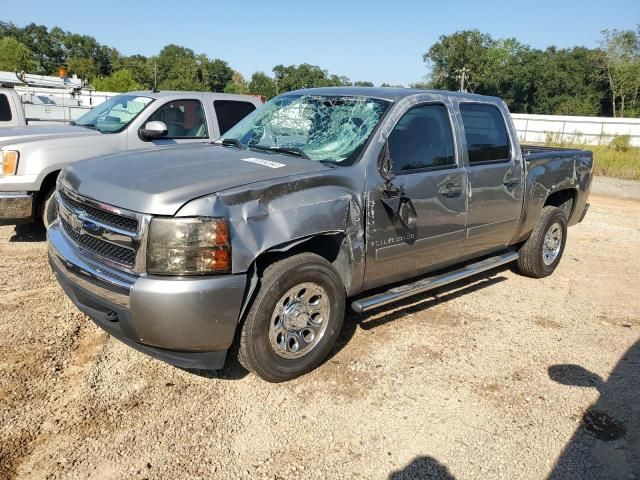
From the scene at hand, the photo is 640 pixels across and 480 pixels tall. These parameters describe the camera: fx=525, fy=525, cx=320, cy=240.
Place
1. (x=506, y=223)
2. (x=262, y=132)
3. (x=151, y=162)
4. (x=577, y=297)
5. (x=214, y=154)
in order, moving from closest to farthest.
Answer: (x=151, y=162)
(x=214, y=154)
(x=262, y=132)
(x=506, y=223)
(x=577, y=297)

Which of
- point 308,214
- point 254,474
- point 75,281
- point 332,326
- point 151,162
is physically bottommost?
point 254,474

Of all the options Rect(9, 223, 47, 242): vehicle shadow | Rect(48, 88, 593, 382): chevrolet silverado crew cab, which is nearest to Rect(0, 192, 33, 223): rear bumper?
Rect(9, 223, 47, 242): vehicle shadow

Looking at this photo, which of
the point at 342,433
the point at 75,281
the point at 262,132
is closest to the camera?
the point at 342,433

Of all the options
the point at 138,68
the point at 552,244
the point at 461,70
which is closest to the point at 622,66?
the point at 461,70

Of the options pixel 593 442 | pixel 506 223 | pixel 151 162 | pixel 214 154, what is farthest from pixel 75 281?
pixel 506 223

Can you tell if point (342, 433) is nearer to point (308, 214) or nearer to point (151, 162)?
point (308, 214)

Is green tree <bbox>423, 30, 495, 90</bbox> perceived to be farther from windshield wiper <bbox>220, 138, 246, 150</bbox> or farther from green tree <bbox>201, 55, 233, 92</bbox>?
windshield wiper <bbox>220, 138, 246, 150</bbox>

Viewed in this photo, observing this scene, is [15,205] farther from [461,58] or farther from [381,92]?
[461,58]

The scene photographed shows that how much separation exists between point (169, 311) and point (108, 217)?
0.74m

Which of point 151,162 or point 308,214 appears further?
point 151,162

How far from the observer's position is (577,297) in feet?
18.1

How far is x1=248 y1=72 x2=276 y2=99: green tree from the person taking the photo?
9038cm

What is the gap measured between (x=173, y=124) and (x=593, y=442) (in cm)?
606

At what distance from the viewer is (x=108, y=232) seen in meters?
3.07
